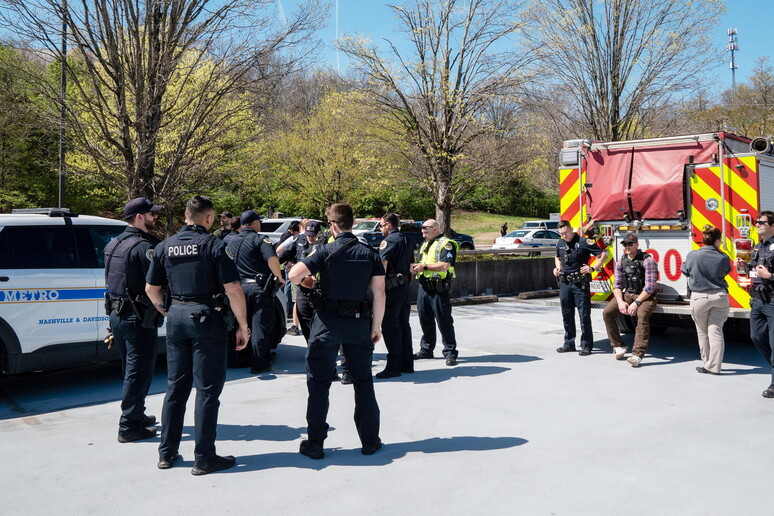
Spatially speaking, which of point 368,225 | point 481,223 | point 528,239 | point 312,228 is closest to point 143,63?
point 312,228

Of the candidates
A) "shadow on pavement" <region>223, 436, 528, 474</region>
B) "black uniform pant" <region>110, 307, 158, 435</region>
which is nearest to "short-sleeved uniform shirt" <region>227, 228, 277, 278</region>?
"black uniform pant" <region>110, 307, 158, 435</region>

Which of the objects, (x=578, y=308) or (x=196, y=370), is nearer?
(x=196, y=370)

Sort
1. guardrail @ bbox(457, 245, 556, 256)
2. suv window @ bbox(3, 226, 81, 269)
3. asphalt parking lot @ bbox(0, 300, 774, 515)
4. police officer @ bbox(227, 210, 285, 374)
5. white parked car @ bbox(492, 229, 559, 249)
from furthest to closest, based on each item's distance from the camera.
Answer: white parked car @ bbox(492, 229, 559, 249) → guardrail @ bbox(457, 245, 556, 256) → police officer @ bbox(227, 210, 285, 374) → suv window @ bbox(3, 226, 81, 269) → asphalt parking lot @ bbox(0, 300, 774, 515)

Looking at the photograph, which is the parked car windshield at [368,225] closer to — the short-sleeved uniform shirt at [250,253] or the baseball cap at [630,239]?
the baseball cap at [630,239]

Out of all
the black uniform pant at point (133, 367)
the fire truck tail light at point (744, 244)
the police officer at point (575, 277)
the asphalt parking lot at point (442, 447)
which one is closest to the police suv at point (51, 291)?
the asphalt parking lot at point (442, 447)

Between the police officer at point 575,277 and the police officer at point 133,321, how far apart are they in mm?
5417

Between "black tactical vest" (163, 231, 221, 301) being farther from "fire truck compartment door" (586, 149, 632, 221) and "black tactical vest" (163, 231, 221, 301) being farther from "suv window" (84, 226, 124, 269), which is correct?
"fire truck compartment door" (586, 149, 632, 221)

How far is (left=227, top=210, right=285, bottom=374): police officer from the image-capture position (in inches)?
304

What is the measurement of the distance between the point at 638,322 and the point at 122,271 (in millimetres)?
5988

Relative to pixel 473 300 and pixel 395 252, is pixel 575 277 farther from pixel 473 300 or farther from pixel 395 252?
pixel 473 300

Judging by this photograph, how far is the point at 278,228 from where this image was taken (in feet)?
74.7

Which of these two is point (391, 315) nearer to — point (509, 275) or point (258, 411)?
point (258, 411)

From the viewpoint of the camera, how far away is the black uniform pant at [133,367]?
17.2ft

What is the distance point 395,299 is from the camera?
7.57 m
